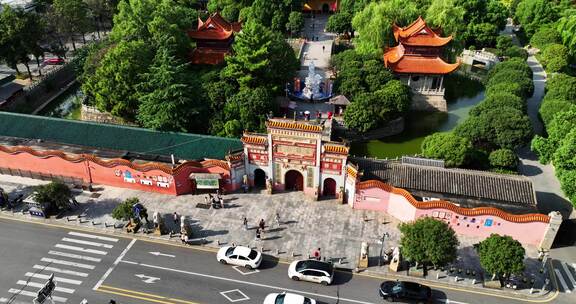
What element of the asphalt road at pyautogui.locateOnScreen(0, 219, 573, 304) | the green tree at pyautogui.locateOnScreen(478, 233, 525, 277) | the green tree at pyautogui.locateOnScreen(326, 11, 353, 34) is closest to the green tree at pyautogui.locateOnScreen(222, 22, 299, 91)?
the asphalt road at pyautogui.locateOnScreen(0, 219, 573, 304)

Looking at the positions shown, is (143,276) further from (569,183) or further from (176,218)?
(569,183)

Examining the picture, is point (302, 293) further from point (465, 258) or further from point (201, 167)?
point (201, 167)

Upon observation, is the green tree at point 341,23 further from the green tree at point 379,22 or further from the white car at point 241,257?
the white car at point 241,257

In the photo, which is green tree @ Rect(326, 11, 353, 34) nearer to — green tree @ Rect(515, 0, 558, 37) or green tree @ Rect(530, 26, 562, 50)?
green tree @ Rect(530, 26, 562, 50)

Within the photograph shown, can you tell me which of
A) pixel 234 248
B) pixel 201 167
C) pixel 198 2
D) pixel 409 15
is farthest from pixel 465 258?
pixel 198 2

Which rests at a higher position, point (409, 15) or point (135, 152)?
point (409, 15)

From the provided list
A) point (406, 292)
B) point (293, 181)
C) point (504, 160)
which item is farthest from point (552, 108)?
point (406, 292)
